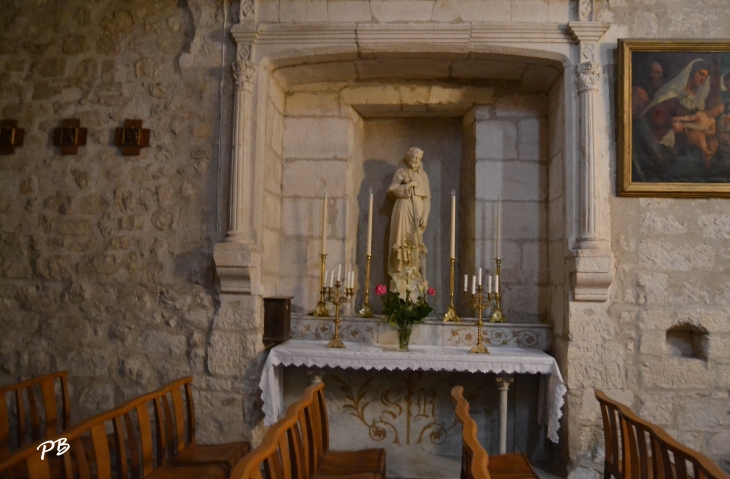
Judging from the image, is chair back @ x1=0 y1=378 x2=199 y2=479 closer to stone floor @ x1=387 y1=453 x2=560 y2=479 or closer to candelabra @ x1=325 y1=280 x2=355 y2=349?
A: candelabra @ x1=325 y1=280 x2=355 y2=349

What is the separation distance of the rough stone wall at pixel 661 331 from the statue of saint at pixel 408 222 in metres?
1.31

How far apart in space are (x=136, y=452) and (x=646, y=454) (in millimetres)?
2314

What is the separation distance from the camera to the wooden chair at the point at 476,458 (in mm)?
2078

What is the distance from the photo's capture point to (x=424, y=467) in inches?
153

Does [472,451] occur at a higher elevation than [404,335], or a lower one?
lower

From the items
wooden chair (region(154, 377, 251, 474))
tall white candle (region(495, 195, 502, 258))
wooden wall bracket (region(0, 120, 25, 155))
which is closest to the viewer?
wooden chair (region(154, 377, 251, 474))

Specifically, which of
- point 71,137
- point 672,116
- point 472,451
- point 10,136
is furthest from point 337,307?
point 10,136

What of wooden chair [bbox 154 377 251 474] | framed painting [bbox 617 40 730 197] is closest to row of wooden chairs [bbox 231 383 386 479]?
wooden chair [bbox 154 377 251 474]

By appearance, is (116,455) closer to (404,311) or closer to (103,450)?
(103,450)

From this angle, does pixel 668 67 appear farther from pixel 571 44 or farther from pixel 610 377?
pixel 610 377

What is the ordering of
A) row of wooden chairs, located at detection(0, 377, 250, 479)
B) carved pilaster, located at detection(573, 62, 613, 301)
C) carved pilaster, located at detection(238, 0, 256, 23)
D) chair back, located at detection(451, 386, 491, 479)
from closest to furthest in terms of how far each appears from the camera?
1. chair back, located at detection(451, 386, 491, 479)
2. row of wooden chairs, located at detection(0, 377, 250, 479)
3. carved pilaster, located at detection(573, 62, 613, 301)
4. carved pilaster, located at detection(238, 0, 256, 23)

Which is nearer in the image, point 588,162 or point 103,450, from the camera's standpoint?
point 103,450

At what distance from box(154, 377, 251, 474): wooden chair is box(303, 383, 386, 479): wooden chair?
17.3 inches

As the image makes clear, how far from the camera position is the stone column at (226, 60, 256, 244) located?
3.82m
